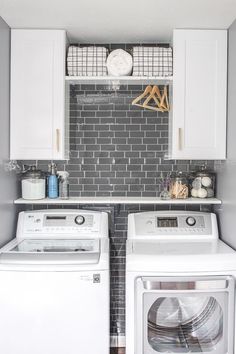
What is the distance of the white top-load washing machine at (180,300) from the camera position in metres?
1.91

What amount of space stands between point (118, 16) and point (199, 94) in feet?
2.36

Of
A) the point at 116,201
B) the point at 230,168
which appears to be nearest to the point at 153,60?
the point at 230,168

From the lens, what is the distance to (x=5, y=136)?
2266 mm

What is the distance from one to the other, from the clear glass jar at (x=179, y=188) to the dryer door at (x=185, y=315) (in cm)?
72

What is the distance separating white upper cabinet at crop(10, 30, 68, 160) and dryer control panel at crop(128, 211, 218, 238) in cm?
72

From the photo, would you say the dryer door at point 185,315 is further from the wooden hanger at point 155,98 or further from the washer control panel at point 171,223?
the wooden hanger at point 155,98

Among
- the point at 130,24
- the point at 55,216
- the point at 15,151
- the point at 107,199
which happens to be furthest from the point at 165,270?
the point at 130,24

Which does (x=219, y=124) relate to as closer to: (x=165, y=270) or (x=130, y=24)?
(x=130, y=24)

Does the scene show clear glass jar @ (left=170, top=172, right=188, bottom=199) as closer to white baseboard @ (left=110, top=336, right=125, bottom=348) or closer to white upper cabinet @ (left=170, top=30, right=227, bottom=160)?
white upper cabinet @ (left=170, top=30, right=227, bottom=160)

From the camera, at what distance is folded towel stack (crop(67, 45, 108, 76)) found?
92.8 inches

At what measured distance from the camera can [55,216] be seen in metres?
2.51

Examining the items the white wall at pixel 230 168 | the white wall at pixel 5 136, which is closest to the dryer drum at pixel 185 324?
the white wall at pixel 230 168

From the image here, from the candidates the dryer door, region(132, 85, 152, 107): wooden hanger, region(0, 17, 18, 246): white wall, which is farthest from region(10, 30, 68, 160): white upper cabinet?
the dryer door

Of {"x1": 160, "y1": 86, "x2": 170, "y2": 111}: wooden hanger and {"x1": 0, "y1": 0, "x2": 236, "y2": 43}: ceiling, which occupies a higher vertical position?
{"x1": 0, "y1": 0, "x2": 236, "y2": 43}: ceiling
